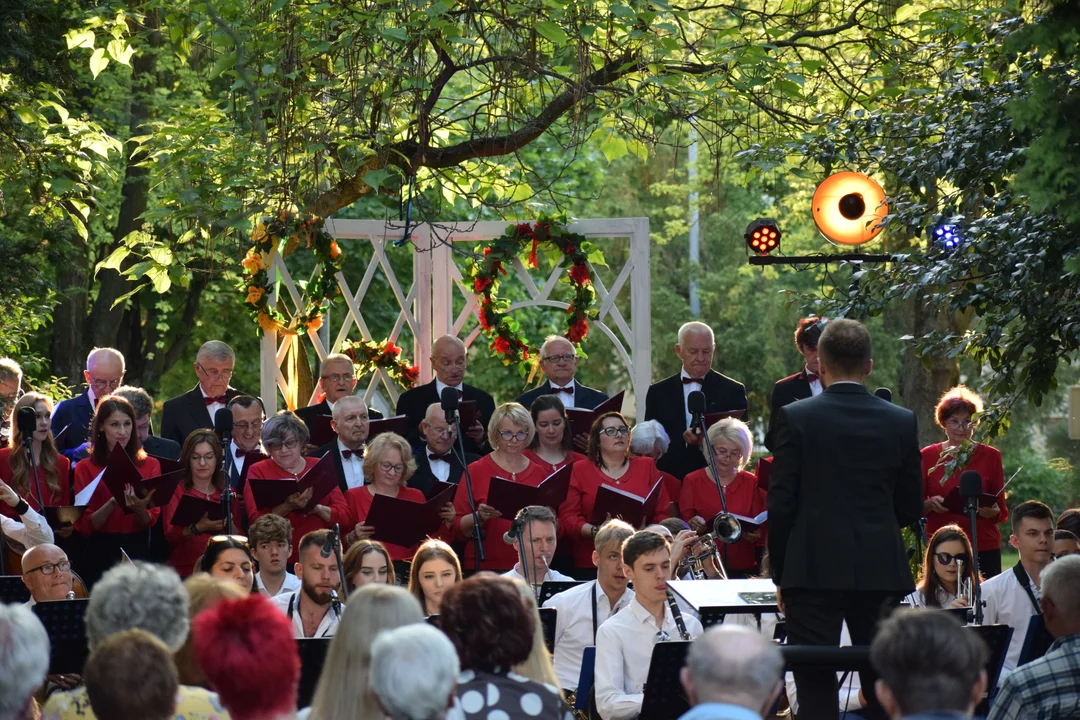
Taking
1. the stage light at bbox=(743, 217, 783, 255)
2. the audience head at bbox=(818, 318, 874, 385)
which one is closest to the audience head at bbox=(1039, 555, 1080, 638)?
the audience head at bbox=(818, 318, 874, 385)

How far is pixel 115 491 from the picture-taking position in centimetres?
746

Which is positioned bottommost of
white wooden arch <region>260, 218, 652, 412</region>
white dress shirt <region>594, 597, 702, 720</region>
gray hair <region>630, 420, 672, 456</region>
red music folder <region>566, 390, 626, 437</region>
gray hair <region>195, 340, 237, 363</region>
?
white dress shirt <region>594, 597, 702, 720</region>

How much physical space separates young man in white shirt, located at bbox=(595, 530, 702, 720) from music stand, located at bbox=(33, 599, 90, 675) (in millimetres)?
2050

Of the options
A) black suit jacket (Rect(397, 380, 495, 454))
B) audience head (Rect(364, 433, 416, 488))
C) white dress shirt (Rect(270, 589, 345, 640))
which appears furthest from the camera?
black suit jacket (Rect(397, 380, 495, 454))

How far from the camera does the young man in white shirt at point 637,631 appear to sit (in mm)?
5941

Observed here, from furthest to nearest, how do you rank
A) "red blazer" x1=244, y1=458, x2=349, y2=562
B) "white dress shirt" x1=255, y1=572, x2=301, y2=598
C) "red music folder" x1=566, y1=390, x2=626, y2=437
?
"red music folder" x1=566, y1=390, x2=626, y2=437 < "red blazer" x1=244, y1=458, x2=349, y2=562 < "white dress shirt" x1=255, y1=572, x2=301, y2=598

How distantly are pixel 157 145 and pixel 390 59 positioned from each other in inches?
82.9

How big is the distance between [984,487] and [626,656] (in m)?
3.11

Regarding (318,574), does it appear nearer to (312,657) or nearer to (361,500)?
(312,657)

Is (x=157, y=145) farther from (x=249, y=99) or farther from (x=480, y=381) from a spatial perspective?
(x=480, y=381)

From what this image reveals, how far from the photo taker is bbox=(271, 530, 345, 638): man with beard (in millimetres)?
6398

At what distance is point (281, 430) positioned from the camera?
308 inches

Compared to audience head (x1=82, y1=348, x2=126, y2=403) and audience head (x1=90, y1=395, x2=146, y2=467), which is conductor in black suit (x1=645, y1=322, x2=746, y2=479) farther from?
audience head (x1=82, y1=348, x2=126, y2=403)

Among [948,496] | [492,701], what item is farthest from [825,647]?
[948,496]
